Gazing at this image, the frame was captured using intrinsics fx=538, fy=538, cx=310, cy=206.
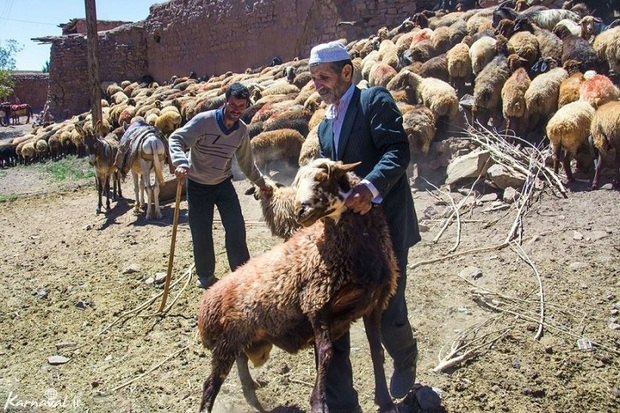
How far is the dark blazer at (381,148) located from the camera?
2975 millimetres

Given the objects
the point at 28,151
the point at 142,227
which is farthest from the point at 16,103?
the point at 142,227

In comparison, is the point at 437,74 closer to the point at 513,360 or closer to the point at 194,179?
the point at 194,179

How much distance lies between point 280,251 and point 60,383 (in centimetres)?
264

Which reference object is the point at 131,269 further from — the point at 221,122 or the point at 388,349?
the point at 388,349

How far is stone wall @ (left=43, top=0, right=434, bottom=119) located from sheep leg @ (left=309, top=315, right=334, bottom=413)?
18.1 m

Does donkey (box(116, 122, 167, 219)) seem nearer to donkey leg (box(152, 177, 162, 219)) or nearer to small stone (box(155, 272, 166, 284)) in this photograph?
donkey leg (box(152, 177, 162, 219))

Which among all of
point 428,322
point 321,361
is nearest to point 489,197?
point 428,322

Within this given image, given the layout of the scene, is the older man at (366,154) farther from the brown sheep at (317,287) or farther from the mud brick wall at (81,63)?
the mud brick wall at (81,63)

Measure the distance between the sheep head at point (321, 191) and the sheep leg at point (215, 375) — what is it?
4.06 feet

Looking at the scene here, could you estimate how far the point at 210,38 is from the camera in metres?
24.7

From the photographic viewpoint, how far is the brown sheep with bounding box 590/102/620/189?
22.7ft

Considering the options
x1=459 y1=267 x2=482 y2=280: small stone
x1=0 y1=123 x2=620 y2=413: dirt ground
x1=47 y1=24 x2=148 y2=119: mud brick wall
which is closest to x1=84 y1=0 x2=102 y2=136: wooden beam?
x1=0 y1=123 x2=620 y2=413: dirt ground

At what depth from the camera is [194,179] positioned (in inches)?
218

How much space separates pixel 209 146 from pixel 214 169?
→ 242 mm
